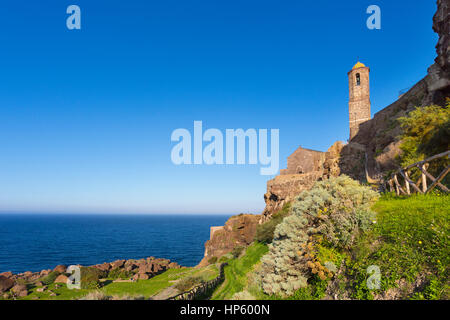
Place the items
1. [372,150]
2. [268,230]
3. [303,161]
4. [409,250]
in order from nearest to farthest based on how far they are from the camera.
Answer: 1. [409,250]
2. [268,230]
3. [372,150]
4. [303,161]

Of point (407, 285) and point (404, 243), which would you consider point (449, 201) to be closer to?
point (404, 243)

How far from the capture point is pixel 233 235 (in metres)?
42.0

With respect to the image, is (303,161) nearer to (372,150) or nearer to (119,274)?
(372,150)

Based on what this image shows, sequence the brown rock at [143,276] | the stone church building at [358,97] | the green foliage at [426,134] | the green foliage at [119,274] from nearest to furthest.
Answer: the green foliage at [426,134] → the brown rock at [143,276] → the green foliage at [119,274] → the stone church building at [358,97]

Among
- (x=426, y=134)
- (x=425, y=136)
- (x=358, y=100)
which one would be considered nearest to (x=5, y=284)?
(x=425, y=136)

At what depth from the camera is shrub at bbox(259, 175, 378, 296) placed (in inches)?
305

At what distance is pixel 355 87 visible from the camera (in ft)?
157

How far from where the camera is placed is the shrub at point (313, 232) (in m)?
7.76

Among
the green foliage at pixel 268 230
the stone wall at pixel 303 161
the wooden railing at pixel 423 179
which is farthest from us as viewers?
the stone wall at pixel 303 161

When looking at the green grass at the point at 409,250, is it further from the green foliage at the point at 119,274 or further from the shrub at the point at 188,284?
the green foliage at the point at 119,274

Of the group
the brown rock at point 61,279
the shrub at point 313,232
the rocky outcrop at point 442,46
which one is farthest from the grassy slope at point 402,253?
the brown rock at point 61,279

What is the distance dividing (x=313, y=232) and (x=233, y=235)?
3504cm

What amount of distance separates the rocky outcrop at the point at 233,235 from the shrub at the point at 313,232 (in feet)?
108

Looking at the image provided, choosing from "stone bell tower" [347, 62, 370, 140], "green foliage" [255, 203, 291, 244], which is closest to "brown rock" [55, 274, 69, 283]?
"green foliage" [255, 203, 291, 244]
